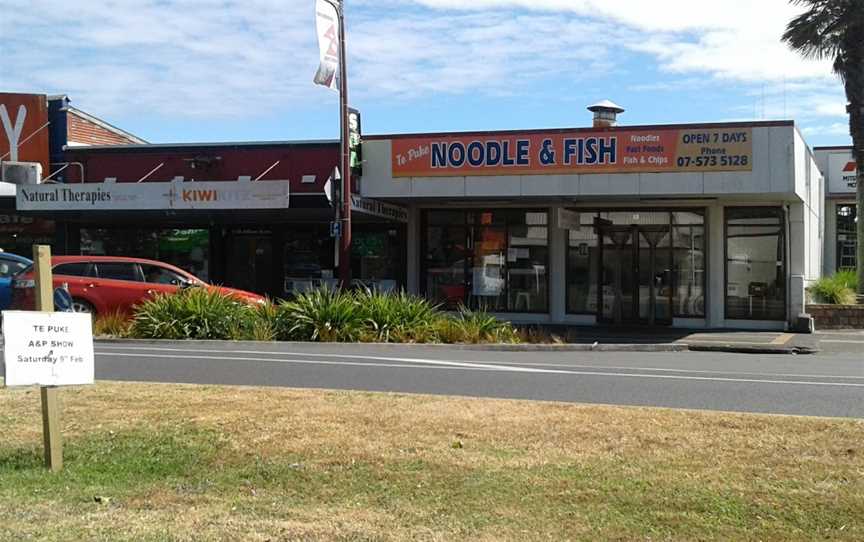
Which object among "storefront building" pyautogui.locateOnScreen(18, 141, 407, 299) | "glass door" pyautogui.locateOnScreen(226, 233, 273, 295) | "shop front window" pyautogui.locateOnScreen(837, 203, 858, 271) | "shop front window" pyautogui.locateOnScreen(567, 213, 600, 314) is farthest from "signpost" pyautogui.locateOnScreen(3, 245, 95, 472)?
"shop front window" pyautogui.locateOnScreen(837, 203, 858, 271)

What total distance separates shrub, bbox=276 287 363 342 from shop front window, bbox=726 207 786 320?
9547 millimetres

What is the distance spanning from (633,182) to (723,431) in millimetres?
12869

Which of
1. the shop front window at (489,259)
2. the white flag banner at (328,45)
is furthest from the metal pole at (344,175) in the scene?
the shop front window at (489,259)

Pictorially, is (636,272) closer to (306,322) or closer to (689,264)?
(689,264)

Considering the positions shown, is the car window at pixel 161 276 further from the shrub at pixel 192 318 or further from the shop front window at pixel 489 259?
the shop front window at pixel 489 259

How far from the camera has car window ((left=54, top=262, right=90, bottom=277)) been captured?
17156 millimetres

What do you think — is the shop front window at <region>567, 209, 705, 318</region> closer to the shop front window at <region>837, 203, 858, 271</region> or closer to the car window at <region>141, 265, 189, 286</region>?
the car window at <region>141, 265, 189, 286</region>

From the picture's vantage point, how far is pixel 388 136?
21.3 m

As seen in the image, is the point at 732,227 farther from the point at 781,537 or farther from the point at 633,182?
the point at 781,537

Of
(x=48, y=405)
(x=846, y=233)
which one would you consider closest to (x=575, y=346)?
(x=48, y=405)

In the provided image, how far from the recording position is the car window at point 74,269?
17156 millimetres

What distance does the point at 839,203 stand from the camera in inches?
1342

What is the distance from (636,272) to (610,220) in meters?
1.44

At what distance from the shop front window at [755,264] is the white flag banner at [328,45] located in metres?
9.91
